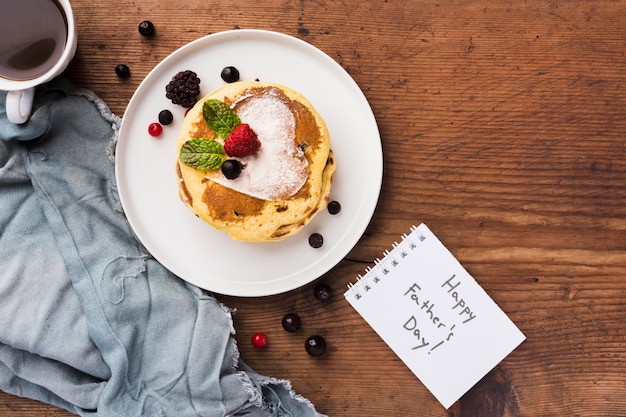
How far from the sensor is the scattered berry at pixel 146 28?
140 centimetres

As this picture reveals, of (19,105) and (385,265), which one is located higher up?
(19,105)

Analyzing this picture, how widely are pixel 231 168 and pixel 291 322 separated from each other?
462 mm

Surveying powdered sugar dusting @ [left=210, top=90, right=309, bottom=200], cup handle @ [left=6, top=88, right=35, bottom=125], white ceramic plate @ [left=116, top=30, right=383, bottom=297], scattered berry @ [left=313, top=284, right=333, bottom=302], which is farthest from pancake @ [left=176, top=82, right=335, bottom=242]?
cup handle @ [left=6, top=88, right=35, bottom=125]

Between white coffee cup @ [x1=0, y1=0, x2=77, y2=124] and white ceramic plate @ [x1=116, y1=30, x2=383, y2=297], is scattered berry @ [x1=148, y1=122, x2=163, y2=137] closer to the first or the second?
white ceramic plate @ [x1=116, y1=30, x2=383, y2=297]

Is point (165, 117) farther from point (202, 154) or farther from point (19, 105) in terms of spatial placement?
point (19, 105)

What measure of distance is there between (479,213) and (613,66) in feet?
1.71

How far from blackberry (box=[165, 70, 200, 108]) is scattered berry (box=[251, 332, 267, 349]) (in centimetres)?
62

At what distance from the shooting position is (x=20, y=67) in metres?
1.28

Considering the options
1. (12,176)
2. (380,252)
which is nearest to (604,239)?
(380,252)

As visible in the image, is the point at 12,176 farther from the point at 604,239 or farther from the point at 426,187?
the point at 604,239

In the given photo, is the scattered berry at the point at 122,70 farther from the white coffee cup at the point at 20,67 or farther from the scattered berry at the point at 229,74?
the scattered berry at the point at 229,74

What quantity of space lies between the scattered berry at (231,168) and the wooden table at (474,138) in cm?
40

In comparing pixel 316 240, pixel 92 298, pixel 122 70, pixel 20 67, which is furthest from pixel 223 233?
pixel 20 67

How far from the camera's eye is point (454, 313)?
1.41 meters
